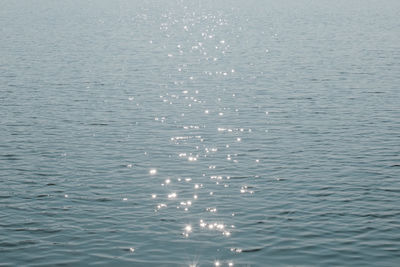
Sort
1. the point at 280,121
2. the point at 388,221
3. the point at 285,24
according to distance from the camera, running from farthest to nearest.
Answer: the point at 285,24, the point at 280,121, the point at 388,221

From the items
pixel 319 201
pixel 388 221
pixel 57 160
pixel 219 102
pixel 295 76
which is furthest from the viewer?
pixel 295 76

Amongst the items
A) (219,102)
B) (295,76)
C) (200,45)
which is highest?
(200,45)

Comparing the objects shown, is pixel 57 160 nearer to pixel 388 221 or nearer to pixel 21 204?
pixel 21 204

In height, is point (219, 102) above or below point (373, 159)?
above

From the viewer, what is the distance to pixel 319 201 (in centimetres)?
4112

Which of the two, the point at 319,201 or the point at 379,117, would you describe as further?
the point at 379,117

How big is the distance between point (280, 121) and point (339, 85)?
20844 millimetres

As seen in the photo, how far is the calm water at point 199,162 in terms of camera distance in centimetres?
3481

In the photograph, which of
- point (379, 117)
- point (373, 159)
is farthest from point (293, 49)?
point (373, 159)

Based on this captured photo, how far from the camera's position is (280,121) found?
2452 inches

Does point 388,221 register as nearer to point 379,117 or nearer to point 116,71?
point 379,117

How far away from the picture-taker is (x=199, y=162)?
49.6 metres

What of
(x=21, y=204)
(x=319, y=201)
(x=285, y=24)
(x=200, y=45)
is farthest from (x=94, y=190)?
(x=285, y=24)

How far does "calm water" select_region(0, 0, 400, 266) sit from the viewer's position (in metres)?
34.8
